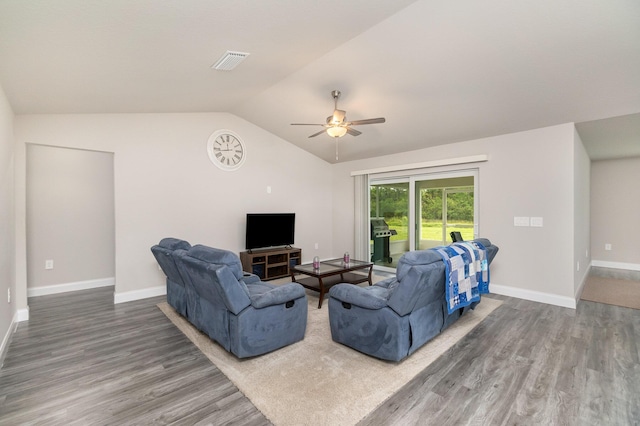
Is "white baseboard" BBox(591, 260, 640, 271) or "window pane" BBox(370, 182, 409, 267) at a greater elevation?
"window pane" BBox(370, 182, 409, 267)

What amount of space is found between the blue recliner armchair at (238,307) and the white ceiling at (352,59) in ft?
6.01

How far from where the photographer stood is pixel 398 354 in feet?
8.17

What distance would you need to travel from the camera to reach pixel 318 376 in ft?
7.82

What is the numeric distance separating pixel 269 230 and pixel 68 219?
330 cm

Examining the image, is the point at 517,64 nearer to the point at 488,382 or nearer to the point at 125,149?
the point at 488,382

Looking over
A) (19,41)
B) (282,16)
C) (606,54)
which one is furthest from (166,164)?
(606,54)

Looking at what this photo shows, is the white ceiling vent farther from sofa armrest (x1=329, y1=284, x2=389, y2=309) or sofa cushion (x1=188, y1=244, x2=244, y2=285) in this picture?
sofa armrest (x1=329, y1=284, x2=389, y2=309)

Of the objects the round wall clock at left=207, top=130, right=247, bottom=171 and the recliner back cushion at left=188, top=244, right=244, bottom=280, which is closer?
the recliner back cushion at left=188, top=244, right=244, bottom=280

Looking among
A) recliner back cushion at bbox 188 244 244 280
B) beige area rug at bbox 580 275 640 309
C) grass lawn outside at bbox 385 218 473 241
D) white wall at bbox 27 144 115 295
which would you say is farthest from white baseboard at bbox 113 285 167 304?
beige area rug at bbox 580 275 640 309

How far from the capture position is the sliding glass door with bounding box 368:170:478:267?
5.17m

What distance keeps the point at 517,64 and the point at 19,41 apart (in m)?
4.24

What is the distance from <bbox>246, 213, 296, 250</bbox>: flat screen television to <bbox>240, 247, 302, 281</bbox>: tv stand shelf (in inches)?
5.8

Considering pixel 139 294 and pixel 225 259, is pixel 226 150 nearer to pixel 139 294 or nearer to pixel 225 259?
pixel 139 294

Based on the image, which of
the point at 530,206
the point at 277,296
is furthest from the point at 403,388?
the point at 530,206
